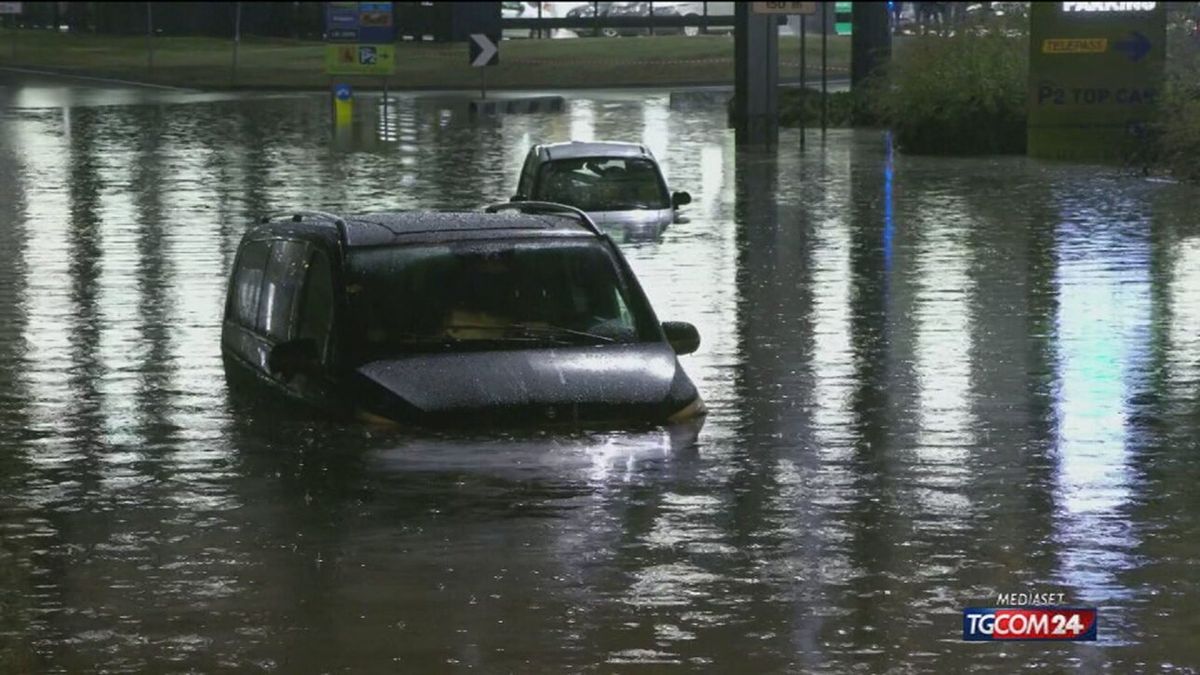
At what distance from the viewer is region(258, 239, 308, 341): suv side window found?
1346 cm

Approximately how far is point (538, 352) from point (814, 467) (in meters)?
1.56

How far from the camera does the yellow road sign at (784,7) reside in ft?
134

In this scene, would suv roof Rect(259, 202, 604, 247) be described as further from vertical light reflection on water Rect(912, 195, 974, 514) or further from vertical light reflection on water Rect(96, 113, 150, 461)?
vertical light reflection on water Rect(912, 195, 974, 514)

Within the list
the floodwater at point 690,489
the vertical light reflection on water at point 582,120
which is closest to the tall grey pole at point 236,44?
the vertical light reflection on water at point 582,120

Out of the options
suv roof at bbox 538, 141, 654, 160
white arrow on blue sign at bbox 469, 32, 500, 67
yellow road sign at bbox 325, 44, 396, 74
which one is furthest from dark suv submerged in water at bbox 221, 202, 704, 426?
white arrow on blue sign at bbox 469, 32, 500, 67

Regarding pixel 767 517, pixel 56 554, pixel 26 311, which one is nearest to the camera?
pixel 56 554

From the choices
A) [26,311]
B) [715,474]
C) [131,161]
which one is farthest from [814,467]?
[131,161]

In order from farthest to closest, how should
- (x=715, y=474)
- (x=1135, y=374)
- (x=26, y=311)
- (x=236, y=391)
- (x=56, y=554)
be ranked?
1. (x=26, y=311)
2. (x=1135, y=374)
3. (x=236, y=391)
4. (x=715, y=474)
5. (x=56, y=554)

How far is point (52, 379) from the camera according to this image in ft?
52.6

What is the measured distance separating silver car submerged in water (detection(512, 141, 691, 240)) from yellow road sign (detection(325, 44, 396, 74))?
2284cm

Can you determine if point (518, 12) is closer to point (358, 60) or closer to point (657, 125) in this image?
point (358, 60)

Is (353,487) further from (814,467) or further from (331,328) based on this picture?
(814,467)

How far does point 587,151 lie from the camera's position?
26.0 m

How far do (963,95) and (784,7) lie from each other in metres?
3.55
